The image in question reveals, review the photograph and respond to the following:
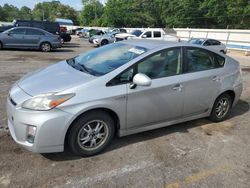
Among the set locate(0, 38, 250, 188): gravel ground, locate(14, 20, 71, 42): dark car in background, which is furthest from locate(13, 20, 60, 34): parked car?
locate(0, 38, 250, 188): gravel ground

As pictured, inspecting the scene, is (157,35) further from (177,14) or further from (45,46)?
(177,14)

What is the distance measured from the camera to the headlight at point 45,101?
3.38 m

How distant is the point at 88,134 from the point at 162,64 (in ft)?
5.19

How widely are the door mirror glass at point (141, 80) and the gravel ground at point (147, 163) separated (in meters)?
1.00

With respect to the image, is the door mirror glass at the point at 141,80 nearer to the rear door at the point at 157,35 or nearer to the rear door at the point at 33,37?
the rear door at the point at 33,37

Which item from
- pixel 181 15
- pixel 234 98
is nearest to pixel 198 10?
pixel 181 15

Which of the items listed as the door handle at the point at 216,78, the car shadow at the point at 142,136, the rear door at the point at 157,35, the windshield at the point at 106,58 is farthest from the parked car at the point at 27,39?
the door handle at the point at 216,78

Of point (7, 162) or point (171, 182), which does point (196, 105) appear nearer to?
point (171, 182)

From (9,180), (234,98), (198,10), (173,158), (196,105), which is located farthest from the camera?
(198,10)

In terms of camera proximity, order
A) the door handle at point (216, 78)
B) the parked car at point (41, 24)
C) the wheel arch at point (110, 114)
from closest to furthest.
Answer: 1. the wheel arch at point (110, 114)
2. the door handle at point (216, 78)
3. the parked car at point (41, 24)

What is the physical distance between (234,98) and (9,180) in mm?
4264

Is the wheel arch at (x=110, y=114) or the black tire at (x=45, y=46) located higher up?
the wheel arch at (x=110, y=114)

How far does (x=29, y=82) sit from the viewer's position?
3910 mm

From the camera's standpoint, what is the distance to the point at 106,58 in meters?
4.45
